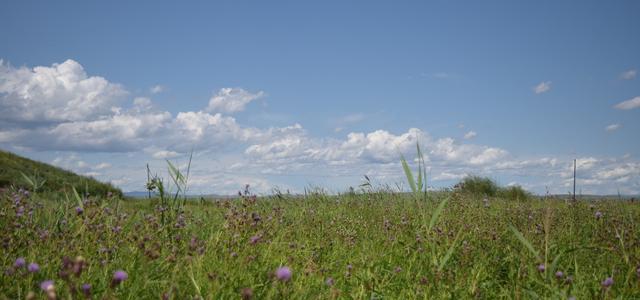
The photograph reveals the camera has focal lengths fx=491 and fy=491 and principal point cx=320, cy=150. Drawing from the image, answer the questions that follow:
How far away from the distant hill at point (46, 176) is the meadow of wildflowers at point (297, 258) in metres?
10.0

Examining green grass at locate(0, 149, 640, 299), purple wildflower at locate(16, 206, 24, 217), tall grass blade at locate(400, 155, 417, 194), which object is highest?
tall grass blade at locate(400, 155, 417, 194)

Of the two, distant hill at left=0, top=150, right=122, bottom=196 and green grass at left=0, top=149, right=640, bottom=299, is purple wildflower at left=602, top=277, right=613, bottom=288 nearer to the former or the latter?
green grass at left=0, top=149, right=640, bottom=299

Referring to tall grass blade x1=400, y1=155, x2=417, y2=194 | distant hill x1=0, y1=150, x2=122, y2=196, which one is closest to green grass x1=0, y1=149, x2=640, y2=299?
tall grass blade x1=400, y1=155, x2=417, y2=194

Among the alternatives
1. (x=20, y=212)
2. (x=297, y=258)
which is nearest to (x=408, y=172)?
(x=297, y=258)

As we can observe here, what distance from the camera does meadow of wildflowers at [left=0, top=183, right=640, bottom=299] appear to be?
280 cm

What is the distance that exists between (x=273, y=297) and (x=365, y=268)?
1.24 metres

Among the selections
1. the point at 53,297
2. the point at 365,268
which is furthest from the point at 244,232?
the point at 53,297

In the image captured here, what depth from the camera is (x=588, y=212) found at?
709cm

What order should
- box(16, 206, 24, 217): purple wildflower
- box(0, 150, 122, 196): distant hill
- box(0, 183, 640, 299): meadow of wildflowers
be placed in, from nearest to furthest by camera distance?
box(0, 183, 640, 299): meadow of wildflowers < box(16, 206, 24, 217): purple wildflower < box(0, 150, 122, 196): distant hill

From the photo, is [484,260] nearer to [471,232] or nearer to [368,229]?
[471,232]

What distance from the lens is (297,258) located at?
3883 millimetres

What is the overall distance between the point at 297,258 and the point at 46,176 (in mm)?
14035

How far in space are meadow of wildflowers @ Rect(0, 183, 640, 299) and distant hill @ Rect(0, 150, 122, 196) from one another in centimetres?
1002

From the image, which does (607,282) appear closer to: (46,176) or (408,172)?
(408,172)
